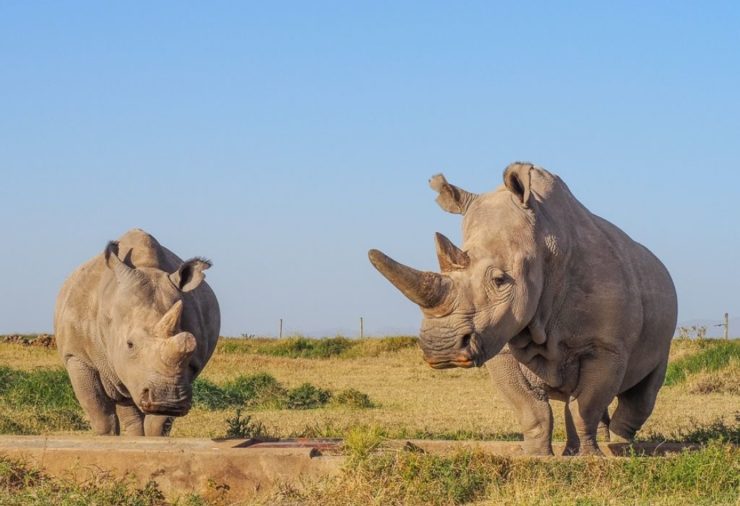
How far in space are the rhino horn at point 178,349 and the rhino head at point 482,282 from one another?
2.18 m

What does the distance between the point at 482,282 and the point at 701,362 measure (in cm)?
1448

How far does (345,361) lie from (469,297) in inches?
787

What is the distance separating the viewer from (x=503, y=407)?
15.5 metres

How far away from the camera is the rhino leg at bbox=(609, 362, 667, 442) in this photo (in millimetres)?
9219

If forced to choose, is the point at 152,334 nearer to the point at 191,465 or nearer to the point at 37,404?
the point at 191,465

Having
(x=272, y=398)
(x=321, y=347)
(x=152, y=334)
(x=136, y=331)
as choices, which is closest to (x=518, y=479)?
(x=152, y=334)

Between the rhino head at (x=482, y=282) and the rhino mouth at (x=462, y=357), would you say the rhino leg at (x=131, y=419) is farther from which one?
the rhino mouth at (x=462, y=357)

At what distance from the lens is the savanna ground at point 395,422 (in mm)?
6316

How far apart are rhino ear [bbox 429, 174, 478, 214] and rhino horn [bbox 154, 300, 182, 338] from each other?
2.05 metres

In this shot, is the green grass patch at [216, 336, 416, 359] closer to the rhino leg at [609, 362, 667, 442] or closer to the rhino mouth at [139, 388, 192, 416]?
the rhino leg at [609, 362, 667, 442]

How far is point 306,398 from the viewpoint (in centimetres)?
1591

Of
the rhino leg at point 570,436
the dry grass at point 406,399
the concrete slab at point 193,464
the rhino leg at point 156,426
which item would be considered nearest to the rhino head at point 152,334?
Result: the rhino leg at point 156,426

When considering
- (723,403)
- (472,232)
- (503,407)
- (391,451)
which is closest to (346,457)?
(391,451)

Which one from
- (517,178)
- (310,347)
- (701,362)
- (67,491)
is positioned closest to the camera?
(67,491)
